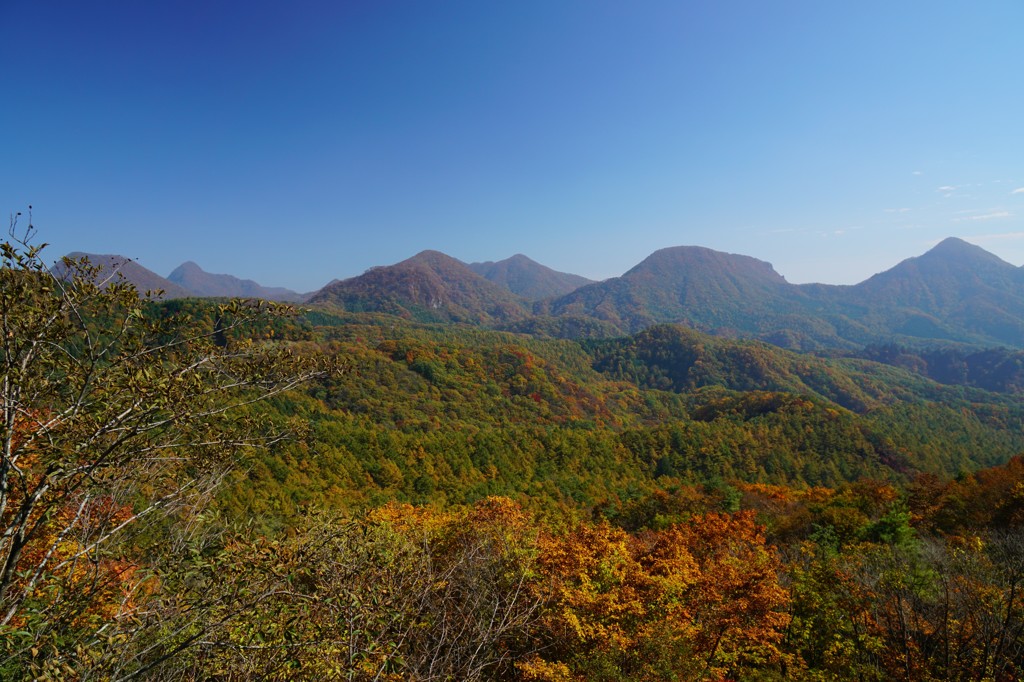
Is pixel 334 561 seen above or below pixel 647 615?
above

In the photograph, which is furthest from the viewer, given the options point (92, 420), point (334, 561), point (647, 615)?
point (647, 615)

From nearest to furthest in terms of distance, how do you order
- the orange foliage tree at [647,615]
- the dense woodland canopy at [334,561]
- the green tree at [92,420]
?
the green tree at [92,420] → the dense woodland canopy at [334,561] → the orange foliage tree at [647,615]

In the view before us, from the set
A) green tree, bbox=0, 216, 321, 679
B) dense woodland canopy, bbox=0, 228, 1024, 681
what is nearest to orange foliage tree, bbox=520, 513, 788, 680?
dense woodland canopy, bbox=0, 228, 1024, 681

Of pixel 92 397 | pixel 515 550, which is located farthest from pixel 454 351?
pixel 92 397

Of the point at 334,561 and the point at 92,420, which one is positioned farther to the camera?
the point at 334,561

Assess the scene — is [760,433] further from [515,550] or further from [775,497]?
[515,550]

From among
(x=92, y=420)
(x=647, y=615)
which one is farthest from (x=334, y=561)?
(x=647, y=615)

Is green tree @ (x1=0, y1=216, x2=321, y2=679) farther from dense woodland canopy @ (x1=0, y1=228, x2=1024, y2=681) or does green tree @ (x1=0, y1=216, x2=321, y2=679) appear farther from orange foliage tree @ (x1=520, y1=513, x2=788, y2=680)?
orange foliage tree @ (x1=520, y1=513, x2=788, y2=680)

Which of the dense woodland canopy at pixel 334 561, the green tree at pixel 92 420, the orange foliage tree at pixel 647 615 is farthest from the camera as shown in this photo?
the orange foliage tree at pixel 647 615

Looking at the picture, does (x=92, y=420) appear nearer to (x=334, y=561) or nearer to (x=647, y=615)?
(x=334, y=561)

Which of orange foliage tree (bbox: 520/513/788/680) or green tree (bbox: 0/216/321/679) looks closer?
green tree (bbox: 0/216/321/679)

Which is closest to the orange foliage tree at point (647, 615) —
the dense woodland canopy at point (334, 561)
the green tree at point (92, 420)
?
the dense woodland canopy at point (334, 561)

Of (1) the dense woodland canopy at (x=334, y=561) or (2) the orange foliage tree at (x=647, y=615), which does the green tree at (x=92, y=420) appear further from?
(2) the orange foliage tree at (x=647, y=615)

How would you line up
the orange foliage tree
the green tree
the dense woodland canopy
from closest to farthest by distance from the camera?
the green tree < the dense woodland canopy < the orange foliage tree
